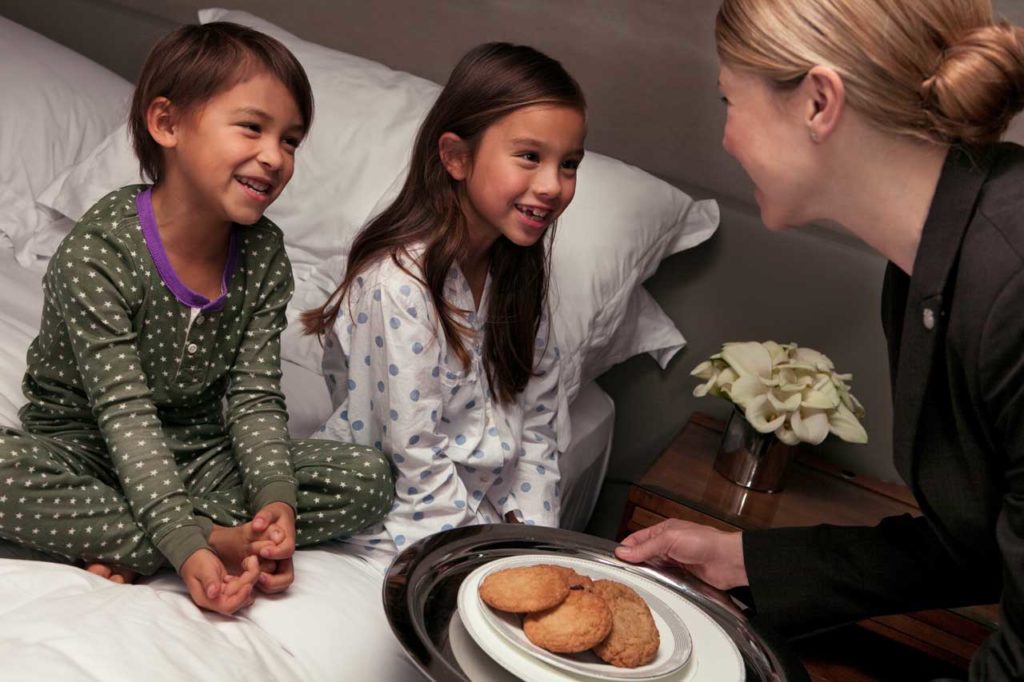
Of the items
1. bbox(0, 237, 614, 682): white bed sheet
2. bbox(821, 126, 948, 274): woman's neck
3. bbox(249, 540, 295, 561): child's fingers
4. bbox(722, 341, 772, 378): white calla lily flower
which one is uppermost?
bbox(821, 126, 948, 274): woman's neck

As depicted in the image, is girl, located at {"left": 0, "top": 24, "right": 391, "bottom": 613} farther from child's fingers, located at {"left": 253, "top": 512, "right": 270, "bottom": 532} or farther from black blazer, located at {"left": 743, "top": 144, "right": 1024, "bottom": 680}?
black blazer, located at {"left": 743, "top": 144, "right": 1024, "bottom": 680}

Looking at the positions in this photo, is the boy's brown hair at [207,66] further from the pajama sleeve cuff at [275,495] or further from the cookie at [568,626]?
the cookie at [568,626]

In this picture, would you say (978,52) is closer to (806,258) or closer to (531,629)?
(531,629)

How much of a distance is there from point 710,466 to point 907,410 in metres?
0.85

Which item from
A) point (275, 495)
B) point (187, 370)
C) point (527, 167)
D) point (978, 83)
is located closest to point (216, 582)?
point (275, 495)

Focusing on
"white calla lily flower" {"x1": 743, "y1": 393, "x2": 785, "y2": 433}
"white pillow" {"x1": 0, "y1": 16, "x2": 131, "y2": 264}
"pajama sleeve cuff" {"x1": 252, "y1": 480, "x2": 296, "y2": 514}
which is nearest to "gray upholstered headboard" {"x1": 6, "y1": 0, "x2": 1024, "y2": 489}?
"white calla lily flower" {"x1": 743, "y1": 393, "x2": 785, "y2": 433}

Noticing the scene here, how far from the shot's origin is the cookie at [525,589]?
1.02 metres

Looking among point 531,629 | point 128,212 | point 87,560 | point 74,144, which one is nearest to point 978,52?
point 531,629

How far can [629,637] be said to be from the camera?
1023 mm

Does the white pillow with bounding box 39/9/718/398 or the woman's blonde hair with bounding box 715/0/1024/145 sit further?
the white pillow with bounding box 39/9/718/398

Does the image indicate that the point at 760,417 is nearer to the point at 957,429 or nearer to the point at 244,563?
the point at 957,429

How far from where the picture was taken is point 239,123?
140 centimetres

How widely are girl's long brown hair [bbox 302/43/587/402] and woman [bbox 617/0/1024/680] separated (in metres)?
0.48

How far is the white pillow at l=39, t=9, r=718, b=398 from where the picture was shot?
6.41ft
